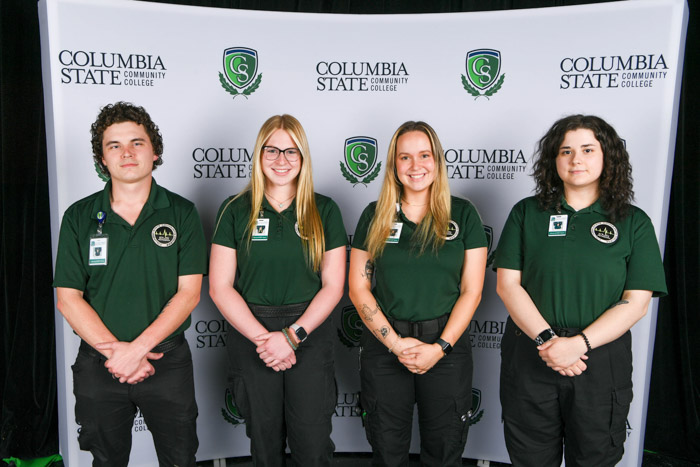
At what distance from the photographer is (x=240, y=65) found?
2465mm

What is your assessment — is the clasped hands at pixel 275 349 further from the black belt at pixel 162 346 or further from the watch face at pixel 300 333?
the black belt at pixel 162 346

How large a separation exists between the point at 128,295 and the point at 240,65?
1299 millimetres

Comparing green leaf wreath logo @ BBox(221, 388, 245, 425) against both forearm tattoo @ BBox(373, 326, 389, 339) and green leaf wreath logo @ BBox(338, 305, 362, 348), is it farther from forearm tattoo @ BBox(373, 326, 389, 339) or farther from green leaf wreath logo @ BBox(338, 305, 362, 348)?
forearm tattoo @ BBox(373, 326, 389, 339)

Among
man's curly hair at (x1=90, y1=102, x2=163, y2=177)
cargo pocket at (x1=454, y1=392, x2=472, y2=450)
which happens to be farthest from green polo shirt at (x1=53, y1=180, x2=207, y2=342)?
cargo pocket at (x1=454, y1=392, x2=472, y2=450)

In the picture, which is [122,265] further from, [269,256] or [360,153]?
[360,153]

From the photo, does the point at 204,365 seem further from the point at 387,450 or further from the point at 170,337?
the point at 387,450

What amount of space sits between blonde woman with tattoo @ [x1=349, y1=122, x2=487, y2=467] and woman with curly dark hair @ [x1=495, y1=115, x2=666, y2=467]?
7.3 inches

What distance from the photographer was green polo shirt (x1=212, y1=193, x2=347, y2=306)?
192 cm

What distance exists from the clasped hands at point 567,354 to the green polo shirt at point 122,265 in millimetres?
1398

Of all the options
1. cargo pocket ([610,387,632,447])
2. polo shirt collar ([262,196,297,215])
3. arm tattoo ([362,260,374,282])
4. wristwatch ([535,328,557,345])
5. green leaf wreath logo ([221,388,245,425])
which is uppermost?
polo shirt collar ([262,196,297,215])

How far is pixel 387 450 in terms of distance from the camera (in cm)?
193

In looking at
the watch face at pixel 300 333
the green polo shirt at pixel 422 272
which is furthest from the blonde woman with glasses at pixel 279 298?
the green polo shirt at pixel 422 272

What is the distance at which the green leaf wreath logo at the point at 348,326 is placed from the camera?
8.80ft

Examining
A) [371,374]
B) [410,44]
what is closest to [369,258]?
[371,374]
